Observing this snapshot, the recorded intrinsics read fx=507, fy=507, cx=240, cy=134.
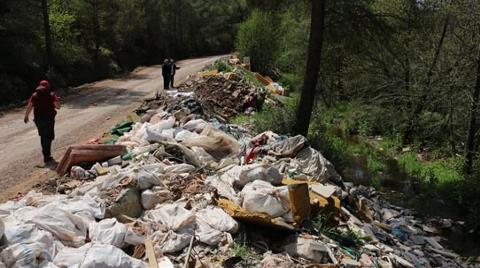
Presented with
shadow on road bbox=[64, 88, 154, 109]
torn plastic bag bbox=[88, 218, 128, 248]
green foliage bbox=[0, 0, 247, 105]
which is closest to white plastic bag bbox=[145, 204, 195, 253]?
torn plastic bag bbox=[88, 218, 128, 248]

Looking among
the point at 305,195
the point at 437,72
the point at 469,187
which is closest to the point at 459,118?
the point at 437,72

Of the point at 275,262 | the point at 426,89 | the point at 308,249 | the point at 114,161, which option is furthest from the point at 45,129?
the point at 426,89

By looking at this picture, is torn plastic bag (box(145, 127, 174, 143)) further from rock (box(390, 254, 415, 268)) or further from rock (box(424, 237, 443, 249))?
rock (box(424, 237, 443, 249))

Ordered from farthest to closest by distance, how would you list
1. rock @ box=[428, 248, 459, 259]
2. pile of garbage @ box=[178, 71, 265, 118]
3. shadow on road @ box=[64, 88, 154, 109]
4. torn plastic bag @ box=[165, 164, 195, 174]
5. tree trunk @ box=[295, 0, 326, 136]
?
shadow on road @ box=[64, 88, 154, 109] → pile of garbage @ box=[178, 71, 265, 118] → tree trunk @ box=[295, 0, 326, 136] → rock @ box=[428, 248, 459, 259] → torn plastic bag @ box=[165, 164, 195, 174]

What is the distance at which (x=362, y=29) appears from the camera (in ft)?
46.7

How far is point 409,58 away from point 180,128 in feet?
43.5

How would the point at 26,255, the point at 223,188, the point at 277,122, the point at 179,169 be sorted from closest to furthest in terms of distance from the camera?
the point at 26,255 < the point at 223,188 < the point at 179,169 < the point at 277,122

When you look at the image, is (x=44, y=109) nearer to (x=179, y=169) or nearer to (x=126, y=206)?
(x=179, y=169)

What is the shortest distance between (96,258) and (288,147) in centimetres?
567

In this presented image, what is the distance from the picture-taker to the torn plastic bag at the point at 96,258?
5402 mm

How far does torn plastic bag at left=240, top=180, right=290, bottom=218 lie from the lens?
24.0ft

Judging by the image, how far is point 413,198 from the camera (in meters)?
13.6

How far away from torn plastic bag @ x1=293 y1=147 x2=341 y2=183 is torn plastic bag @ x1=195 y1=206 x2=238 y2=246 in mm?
2999

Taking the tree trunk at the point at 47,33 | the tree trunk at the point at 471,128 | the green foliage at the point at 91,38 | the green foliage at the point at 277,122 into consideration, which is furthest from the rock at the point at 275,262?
the tree trunk at the point at 47,33
